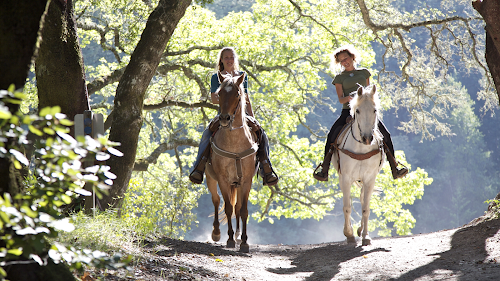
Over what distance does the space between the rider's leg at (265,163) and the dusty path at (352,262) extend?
1.13 meters

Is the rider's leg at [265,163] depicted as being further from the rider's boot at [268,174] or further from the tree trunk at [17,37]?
the tree trunk at [17,37]

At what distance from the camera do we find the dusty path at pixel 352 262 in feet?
12.6

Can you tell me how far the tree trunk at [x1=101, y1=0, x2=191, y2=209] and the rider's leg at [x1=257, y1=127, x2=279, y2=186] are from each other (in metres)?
1.96

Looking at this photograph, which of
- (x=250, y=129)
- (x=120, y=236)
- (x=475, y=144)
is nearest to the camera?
(x=120, y=236)

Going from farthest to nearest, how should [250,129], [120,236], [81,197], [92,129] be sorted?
[250,129]
[81,197]
[92,129]
[120,236]

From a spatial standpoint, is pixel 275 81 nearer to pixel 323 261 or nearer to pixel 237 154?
pixel 237 154

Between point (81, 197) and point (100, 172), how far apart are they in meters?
3.63

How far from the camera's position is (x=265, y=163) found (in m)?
6.22

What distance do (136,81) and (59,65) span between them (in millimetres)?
1269

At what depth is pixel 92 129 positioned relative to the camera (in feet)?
16.6

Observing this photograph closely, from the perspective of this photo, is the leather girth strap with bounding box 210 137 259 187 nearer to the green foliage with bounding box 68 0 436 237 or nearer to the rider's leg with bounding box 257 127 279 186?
the rider's leg with bounding box 257 127 279 186

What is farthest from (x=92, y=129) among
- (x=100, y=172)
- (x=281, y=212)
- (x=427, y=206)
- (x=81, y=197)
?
(x=427, y=206)

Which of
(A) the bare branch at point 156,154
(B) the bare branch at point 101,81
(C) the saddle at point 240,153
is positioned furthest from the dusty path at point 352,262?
(B) the bare branch at point 101,81

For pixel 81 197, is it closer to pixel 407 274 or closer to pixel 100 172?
pixel 100 172
